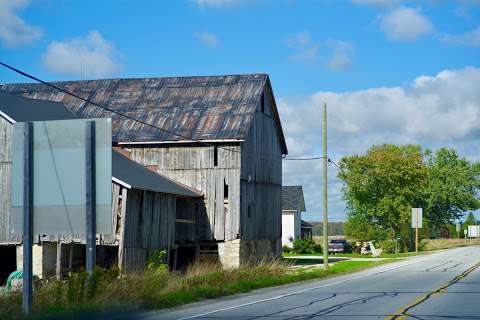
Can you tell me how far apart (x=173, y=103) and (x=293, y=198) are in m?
46.0

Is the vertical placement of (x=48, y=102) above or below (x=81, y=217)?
above

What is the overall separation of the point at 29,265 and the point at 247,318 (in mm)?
4472

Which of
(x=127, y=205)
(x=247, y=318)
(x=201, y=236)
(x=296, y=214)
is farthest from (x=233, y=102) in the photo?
(x=296, y=214)

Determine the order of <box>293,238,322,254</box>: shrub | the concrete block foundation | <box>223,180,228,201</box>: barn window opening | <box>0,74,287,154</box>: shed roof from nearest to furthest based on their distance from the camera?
the concrete block foundation → <box>223,180,228,201</box>: barn window opening → <box>0,74,287,154</box>: shed roof → <box>293,238,322,254</box>: shrub

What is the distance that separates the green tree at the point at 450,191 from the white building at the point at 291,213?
2487 cm

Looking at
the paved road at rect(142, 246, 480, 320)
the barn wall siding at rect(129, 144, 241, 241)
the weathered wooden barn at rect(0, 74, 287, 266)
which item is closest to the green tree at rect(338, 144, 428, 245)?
the weathered wooden barn at rect(0, 74, 287, 266)

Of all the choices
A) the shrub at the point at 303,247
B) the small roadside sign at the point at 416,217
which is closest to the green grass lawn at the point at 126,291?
the small roadside sign at the point at 416,217

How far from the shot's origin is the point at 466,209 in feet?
344

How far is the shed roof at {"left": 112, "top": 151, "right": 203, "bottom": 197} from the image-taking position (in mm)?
30905

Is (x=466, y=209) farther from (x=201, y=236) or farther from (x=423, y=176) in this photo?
(x=201, y=236)

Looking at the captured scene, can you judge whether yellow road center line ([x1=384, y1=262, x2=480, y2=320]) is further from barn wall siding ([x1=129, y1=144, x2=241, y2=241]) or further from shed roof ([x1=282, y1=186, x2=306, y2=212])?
shed roof ([x1=282, y1=186, x2=306, y2=212])

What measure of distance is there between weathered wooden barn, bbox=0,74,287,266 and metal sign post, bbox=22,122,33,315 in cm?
2485

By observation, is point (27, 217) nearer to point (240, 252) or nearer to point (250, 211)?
point (240, 252)

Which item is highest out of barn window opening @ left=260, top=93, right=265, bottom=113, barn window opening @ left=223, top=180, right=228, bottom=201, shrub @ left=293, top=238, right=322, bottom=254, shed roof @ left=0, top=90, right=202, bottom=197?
barn window opening @ left=260, top=93, right=265, bottom=113
